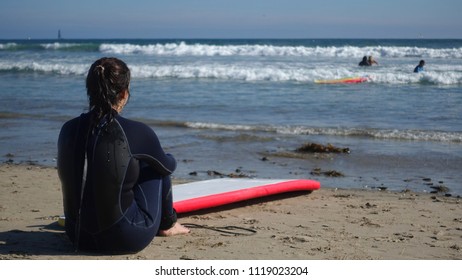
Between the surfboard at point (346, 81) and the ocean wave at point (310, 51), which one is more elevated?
the ocean wave at point (310, 51)

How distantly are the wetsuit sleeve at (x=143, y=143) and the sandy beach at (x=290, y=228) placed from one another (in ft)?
1.85

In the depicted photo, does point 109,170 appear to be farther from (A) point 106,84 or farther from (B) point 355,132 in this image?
(B) point 355,132

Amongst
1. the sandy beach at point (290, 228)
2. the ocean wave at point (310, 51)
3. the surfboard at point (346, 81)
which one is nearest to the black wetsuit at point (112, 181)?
the sandy beach at point (290, 228)

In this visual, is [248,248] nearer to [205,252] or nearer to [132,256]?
[205,252]

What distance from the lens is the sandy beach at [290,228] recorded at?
368 centimetres

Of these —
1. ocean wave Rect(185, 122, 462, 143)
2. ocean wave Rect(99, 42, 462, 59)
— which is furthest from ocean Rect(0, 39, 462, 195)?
ocean wave Rect(99, 42, 462, 59)

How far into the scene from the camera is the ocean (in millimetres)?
7000

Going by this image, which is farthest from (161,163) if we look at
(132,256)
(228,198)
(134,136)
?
(228,198)

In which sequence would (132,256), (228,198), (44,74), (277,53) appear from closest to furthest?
(132,256) → (228,198) → (44,74) → (277,53)

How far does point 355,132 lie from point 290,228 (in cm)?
502

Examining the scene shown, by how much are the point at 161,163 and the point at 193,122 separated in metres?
6.82

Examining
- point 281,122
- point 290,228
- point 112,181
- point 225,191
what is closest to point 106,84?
point 112,181

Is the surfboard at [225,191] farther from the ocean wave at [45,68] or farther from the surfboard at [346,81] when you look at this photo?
the ocean wave at [45,68]

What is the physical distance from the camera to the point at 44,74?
2167 centimetres
